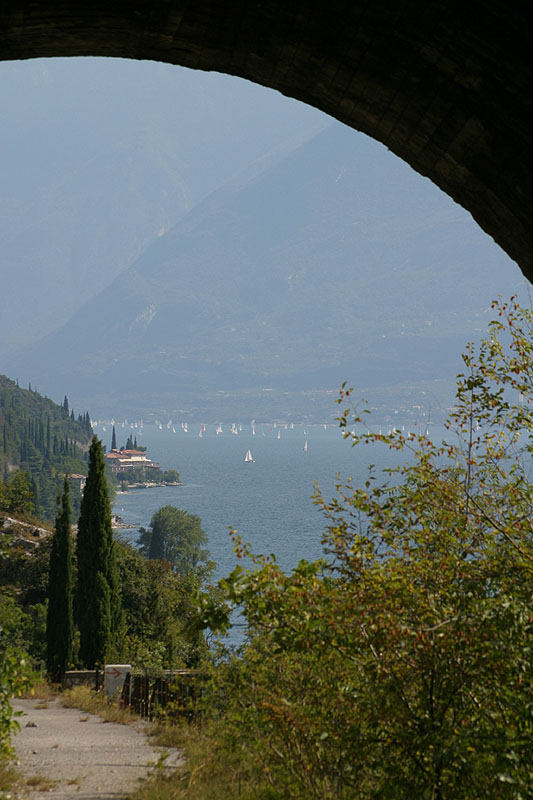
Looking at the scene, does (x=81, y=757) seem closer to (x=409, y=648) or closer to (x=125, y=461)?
(x=409, y=648)

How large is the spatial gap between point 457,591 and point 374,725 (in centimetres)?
95

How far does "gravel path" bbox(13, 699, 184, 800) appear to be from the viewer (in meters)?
10.2

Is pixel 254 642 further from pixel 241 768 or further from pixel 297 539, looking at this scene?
pixel 297 539

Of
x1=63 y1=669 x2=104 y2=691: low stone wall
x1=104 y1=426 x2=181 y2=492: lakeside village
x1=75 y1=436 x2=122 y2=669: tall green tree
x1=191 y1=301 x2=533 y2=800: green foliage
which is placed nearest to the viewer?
x1=191 y1=301 x2=533 y2=800: green foliage

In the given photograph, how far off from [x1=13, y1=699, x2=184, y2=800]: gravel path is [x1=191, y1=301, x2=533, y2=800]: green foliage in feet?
16.8

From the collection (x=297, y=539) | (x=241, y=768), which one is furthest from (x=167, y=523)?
(x=241, y=768)

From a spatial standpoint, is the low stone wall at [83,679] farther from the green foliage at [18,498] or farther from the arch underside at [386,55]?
the green foliage at [18,498]

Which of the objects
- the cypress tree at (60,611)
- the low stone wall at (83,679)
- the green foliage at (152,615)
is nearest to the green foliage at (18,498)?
the green foliage at (152,615)

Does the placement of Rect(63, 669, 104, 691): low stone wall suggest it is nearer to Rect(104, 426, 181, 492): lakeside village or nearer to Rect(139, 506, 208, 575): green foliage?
Rect(139, 506, 208, 575): green foliage

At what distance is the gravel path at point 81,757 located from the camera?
10227 millimetres

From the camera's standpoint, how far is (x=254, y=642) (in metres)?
7.04

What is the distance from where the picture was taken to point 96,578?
26266 millimetres

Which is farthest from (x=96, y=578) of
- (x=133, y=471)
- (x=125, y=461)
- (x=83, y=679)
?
(x=125, y=461)

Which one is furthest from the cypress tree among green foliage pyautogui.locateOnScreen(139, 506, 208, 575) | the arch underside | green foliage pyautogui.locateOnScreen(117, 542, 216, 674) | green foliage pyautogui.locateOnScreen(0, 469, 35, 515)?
green foliage pyautogui.locateOnScreen(139, 506, 208, 575)
